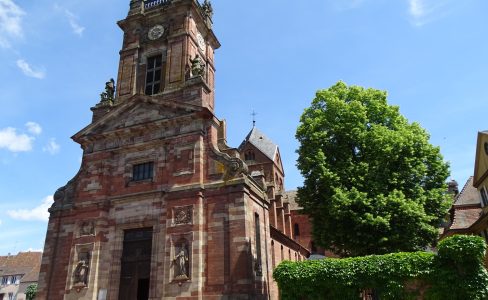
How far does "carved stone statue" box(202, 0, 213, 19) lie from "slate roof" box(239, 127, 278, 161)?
23.0 meters

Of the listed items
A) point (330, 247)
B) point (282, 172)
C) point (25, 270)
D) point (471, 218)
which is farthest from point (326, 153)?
point (25, 270)

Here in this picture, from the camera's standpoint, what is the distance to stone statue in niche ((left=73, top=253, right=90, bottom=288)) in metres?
19.5

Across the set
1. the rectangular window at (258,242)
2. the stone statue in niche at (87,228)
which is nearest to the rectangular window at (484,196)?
the rectangular window at (258,242)

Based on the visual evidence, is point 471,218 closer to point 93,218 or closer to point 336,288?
point 336,288

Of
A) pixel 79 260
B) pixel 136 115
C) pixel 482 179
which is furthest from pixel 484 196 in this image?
pixel 79 260

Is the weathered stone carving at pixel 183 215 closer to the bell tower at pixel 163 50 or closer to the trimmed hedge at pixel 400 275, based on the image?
the trimmed hedge at pixel 400 275

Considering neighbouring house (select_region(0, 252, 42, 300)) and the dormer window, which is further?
neighbouring house (select_region(0, 252, 42, 300))

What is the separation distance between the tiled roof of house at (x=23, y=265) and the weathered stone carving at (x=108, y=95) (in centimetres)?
4692

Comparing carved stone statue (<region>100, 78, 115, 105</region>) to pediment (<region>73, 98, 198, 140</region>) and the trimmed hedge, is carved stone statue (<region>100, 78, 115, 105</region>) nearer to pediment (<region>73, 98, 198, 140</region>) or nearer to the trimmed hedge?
pediment (<region>73, 98, 198, 140</region>)

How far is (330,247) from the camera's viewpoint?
19984 millimetres

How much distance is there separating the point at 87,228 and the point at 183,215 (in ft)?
20.0

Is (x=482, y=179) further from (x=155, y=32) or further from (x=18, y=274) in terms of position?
(x=18, y=274)

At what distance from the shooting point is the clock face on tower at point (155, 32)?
2642 cm

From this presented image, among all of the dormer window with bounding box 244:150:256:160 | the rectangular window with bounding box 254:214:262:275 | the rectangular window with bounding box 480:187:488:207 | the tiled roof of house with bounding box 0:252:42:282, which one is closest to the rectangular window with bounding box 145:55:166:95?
the rectangular window with bounding box 254:214:262:275
